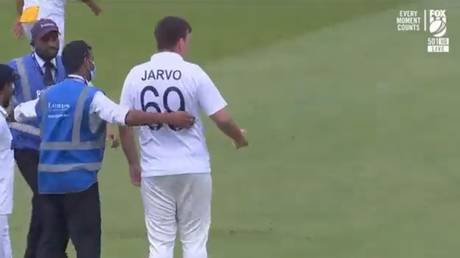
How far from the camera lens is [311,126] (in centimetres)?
1416

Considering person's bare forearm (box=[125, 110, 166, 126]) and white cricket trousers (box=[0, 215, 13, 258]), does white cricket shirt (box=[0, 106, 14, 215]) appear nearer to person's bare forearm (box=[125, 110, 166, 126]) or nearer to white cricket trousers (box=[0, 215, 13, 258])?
white cricket trousers (box=[0, 215, 13, 258])

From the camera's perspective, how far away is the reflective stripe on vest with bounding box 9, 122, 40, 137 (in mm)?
8875

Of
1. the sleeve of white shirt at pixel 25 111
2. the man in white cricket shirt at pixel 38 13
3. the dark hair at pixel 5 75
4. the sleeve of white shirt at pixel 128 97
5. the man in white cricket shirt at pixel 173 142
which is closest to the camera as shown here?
the man in white cricket shirt at pixel 173 142

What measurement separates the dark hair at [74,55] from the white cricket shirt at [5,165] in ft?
1.76

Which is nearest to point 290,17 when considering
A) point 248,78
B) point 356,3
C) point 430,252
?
point 356,3

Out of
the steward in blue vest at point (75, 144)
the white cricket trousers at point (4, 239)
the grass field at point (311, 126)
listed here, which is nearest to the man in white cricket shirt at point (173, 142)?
the steward in blue vest at point (75, 144)

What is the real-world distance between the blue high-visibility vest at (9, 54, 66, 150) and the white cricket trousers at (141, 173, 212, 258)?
1.11 meters

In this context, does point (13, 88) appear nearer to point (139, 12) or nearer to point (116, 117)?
point (116, 117)

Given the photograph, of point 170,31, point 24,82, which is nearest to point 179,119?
point 170,31

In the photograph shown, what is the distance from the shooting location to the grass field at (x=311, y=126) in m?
10.5

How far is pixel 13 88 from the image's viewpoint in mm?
8883

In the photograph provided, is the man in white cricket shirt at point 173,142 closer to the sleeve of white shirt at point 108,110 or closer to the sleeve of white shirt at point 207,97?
the sleeve of white shirt at point 207,97

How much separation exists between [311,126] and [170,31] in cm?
620

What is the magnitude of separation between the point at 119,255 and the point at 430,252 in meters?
2.46
